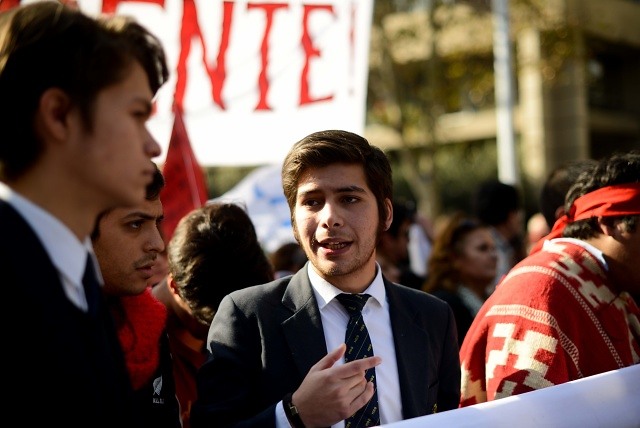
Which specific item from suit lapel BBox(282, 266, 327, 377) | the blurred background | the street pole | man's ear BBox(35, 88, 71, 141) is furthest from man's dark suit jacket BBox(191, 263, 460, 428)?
the blurred background

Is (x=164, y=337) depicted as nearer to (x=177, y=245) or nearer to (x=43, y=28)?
(x=177, y=245)

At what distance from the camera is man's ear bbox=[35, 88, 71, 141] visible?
4.78 feet

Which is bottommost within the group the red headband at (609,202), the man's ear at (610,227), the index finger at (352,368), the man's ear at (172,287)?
the man's ear at (172,287)

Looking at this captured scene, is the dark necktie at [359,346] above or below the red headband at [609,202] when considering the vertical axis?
below

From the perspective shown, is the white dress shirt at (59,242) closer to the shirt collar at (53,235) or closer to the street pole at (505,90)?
the shirt collar at (53,235)

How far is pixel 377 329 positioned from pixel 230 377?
472 mm

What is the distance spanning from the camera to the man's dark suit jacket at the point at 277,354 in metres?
2.27

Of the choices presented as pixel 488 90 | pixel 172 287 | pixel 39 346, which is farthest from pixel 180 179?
pixel 488 90

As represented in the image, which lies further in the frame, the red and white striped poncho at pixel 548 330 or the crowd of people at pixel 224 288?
the red and white striped poncho at pixel 548 330

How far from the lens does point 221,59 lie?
5504mm

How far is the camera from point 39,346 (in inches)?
54.6

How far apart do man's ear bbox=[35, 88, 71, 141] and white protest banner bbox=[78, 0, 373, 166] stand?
392 cm

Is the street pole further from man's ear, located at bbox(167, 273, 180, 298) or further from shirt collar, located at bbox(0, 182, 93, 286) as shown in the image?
shirt collar, located at bbox(0, 182, 93, 286)

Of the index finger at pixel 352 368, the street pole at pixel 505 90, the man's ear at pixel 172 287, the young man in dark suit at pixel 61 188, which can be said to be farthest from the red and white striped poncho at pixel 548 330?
the street pole at pixel 505 90
